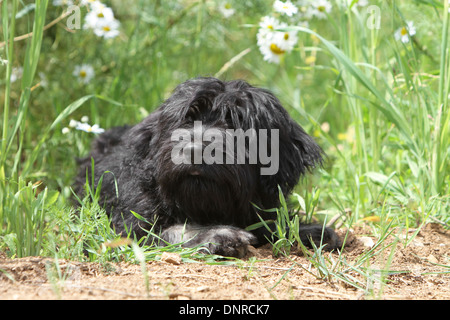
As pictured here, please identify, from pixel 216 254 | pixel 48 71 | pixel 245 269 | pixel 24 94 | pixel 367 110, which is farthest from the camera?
pixel 48 71

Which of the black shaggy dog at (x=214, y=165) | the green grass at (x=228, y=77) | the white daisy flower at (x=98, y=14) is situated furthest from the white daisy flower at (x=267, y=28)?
the white daisy flower at (x=98, y=14)

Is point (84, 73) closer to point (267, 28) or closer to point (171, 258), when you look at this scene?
point (267, 28)

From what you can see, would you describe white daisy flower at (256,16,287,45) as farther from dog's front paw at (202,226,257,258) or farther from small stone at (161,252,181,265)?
small stone at (161,252,181,265)

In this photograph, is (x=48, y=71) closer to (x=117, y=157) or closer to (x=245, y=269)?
(x=117, y=157)

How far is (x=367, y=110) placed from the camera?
4.37m

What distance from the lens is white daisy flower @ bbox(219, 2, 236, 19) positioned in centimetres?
562

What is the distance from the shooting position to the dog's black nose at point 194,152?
293 cm

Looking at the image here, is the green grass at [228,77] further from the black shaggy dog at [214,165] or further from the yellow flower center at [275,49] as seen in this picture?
the yellow flower center at [275,49]

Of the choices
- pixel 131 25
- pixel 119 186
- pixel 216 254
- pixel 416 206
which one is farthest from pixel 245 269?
pixel 131 25

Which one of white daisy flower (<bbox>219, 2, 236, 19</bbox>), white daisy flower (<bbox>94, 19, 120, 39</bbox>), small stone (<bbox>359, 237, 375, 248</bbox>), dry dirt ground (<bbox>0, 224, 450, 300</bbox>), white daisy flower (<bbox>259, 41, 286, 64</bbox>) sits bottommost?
small stone (<bbox>359, 237, 375, 248</bbox>)

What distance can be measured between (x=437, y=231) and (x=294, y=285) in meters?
1.52

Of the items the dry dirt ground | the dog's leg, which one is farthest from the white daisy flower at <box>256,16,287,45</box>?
the dry dirt ground

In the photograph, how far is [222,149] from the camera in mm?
3002

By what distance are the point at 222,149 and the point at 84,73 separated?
9.09 ft
